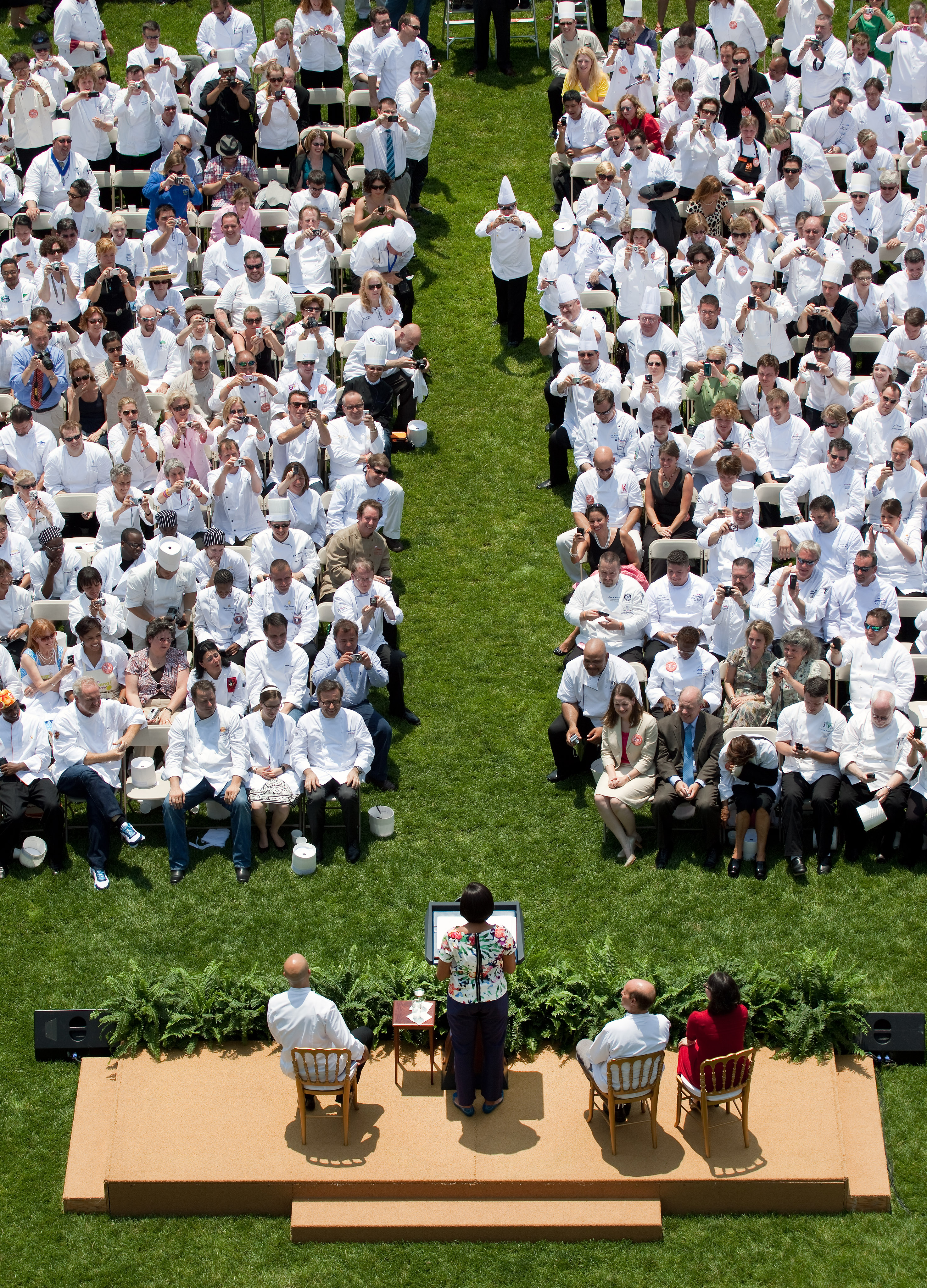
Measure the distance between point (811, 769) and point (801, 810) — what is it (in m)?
0.38

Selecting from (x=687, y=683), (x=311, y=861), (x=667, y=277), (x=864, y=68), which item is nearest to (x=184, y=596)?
(x=311, y=861)

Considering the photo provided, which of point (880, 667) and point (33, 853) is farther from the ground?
point (880, 667)

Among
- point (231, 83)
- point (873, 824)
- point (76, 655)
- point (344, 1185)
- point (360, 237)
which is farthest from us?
point (231, 83)

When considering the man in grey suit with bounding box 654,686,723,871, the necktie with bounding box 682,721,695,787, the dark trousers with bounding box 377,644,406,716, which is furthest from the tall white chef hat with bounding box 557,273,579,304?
the necktie with bounding box 682,721,695,787

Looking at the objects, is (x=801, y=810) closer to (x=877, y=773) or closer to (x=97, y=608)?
(x=877, y=773)

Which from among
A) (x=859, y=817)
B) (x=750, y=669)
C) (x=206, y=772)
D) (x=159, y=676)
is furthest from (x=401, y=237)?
(x=859, y=817)

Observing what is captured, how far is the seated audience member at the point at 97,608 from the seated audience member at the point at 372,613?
69.9 inches

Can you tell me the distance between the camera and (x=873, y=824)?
12.5m

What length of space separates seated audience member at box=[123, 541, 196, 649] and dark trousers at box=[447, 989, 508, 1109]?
4958 mm

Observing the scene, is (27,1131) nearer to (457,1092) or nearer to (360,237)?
(457,1092)

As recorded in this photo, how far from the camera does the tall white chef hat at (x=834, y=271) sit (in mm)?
16781

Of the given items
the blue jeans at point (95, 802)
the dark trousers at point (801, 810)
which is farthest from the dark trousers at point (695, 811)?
the blue jeans at point (95, 802)

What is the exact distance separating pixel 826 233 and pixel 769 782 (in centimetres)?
753

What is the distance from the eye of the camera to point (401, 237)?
17.5 m
